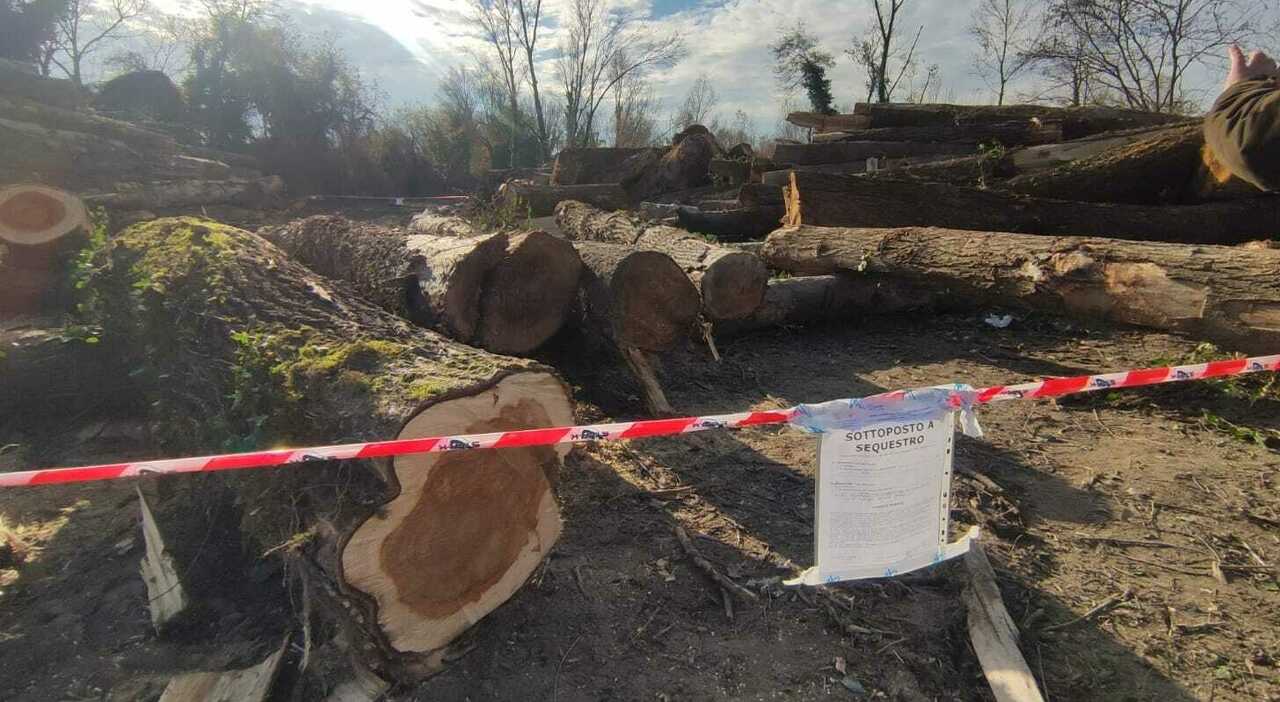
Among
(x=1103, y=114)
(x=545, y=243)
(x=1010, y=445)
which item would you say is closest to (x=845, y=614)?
(x=1010, y=445)

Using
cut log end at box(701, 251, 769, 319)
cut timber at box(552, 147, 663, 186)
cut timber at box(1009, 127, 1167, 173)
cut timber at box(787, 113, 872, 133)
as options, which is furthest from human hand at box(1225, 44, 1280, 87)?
cut timber at box(552, 147, 663, 186)

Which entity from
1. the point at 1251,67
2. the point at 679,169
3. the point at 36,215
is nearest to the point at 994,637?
the point at 1251,67

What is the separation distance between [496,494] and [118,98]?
73.8 ft

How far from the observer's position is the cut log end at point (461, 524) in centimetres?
212

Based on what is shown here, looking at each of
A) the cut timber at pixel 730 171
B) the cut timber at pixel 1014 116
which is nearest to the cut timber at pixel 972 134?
the cut timber at pixel 1014 116

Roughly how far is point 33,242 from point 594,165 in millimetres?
10648

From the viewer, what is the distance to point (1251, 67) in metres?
2.72

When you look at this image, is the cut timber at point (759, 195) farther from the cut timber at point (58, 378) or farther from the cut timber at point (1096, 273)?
the cut timber at point (58, 378)

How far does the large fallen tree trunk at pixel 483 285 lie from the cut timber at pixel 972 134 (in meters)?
8.53

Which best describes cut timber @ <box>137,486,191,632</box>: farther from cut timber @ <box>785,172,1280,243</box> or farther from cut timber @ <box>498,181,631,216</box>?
cut timber @ <box>498,181,631,216</box>

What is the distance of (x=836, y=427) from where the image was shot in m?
2.00

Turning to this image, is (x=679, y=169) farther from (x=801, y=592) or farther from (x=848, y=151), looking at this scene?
(x=801, y=592)

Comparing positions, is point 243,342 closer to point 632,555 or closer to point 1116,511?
point 632,555

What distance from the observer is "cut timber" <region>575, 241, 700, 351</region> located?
13.8ft
